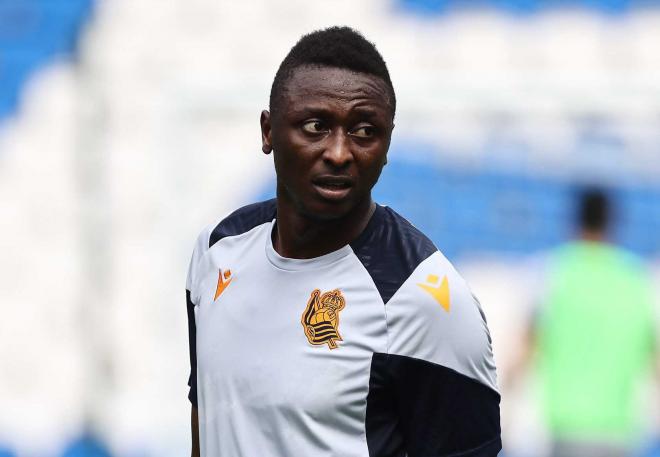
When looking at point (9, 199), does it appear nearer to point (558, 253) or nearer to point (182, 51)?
point (182, 51)

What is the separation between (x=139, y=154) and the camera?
6148 millimetres

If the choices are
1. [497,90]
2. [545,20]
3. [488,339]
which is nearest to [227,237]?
[488,339]

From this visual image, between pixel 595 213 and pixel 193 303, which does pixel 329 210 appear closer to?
pixel 193 303

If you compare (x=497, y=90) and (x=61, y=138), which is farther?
(x=61, y=138)

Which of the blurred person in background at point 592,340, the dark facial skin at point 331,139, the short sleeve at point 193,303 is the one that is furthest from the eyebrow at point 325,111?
the blurred person in background at point 592,340

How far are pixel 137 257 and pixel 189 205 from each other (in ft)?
3.27

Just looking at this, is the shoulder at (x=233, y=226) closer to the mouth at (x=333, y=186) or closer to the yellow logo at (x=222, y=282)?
the yellow logo at (x=222, y=282)

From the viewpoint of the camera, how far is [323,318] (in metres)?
1.69

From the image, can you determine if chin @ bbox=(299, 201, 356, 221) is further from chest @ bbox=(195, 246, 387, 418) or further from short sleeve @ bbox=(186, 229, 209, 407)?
short sleeve @ bbox=(186, 229, 209, 407)

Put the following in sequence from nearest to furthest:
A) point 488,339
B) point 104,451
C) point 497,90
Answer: point 488,339 → point 497,90 → point 104,451

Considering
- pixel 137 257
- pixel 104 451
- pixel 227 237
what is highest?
pixel 227 237

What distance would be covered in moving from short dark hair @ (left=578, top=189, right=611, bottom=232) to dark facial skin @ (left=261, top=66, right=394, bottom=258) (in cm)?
250

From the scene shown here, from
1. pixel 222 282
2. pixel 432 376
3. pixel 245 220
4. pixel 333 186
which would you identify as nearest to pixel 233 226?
pixel 245 220

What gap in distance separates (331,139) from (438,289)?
0.24 meters
